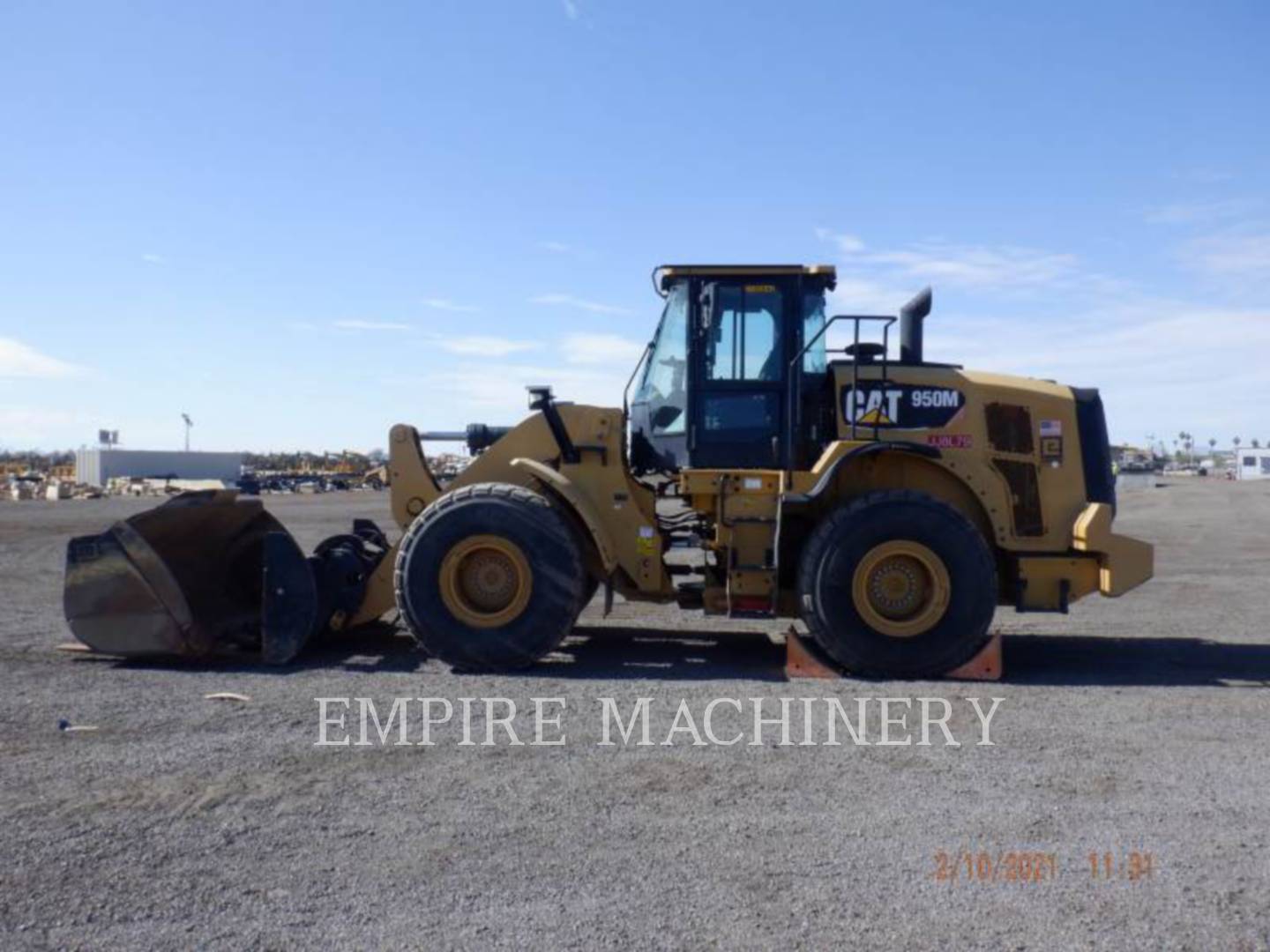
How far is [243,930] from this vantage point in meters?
3.79

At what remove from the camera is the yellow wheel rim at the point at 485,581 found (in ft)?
26.4

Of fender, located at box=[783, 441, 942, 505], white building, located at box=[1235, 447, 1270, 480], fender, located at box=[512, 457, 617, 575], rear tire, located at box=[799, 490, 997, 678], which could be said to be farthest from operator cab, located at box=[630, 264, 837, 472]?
white building, located at box=[1235, 447, 1270, 480]

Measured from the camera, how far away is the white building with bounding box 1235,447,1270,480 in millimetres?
90125

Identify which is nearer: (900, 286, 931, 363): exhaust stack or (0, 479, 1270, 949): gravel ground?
(0, 479, 1270, 949): gravel ground

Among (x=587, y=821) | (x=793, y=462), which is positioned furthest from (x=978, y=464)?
(x=587, y=821)

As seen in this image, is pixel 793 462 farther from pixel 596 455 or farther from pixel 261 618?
pixel 261 618

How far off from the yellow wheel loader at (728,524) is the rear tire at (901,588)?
0.05 feet

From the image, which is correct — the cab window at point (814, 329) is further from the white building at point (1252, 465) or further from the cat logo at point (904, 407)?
the white building at point (1252, 465)

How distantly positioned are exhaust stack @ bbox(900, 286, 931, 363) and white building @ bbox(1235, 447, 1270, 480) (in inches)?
3610

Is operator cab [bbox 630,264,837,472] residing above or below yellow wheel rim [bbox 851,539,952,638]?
above

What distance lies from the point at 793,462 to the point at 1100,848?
14.0 ft
